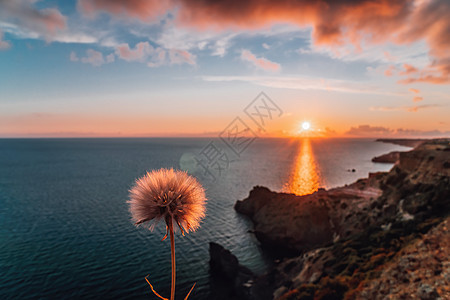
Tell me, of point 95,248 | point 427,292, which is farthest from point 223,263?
point 427,292

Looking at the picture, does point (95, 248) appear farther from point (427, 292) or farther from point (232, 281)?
point (427, 292)

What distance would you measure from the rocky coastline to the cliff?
0.06 meters

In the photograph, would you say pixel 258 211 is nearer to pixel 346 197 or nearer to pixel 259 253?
pixel 259 253

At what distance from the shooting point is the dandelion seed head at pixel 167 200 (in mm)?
4852

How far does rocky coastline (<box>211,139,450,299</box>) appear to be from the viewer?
73.3ft

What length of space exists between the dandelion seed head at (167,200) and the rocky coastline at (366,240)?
76.2 feet

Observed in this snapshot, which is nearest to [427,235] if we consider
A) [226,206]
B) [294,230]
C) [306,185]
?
[294,230]

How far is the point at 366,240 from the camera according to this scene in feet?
102

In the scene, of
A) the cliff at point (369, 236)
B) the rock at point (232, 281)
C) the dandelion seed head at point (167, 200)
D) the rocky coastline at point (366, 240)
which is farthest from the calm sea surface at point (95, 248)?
the dandelion seed head at point (167, 200)

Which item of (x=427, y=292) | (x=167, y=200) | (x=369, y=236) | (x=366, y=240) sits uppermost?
(x=167, y=200)

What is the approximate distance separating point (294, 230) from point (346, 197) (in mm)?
15529

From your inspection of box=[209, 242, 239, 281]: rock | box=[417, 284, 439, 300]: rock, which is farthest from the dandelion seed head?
box=[209, 242, 239, 281]: rock

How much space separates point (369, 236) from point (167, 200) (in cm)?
3473

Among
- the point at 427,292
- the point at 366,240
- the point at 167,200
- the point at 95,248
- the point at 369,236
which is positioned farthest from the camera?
the point at 95,248
